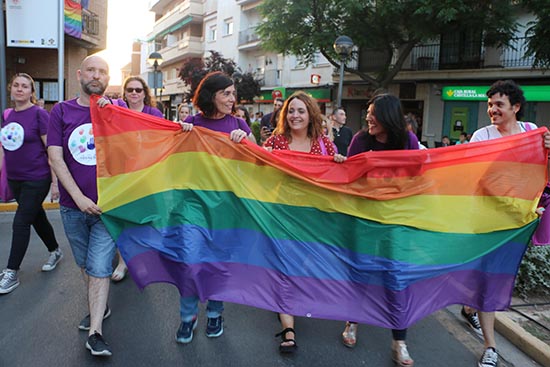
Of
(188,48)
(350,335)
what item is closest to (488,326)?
(350,335)

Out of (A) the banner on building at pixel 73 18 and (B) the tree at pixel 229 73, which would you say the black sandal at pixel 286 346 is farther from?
(B) the tree at pixel 229 73

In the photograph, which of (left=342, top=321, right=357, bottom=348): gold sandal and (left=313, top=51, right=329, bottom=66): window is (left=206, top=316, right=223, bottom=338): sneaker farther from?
(left=313, top=51, right=329, bottom=66): window

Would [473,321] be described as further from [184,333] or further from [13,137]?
[13,137]

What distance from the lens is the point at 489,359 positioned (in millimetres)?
3295

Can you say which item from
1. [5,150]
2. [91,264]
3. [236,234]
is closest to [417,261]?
[236,234]

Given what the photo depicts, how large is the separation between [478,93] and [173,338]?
19.3 meters

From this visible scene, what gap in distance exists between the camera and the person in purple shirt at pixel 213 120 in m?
3.47

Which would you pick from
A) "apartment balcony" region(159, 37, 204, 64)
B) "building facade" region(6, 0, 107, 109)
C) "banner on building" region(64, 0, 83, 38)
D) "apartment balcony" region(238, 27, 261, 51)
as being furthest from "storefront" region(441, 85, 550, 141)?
"apartment balcony" region(159, 37, 204, 64)

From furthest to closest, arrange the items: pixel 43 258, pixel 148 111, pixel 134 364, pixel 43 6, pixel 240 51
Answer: pixel 240 51 → pixel 43 6 → pixel 43 258 → pixel 148 111 → pixel 134 364

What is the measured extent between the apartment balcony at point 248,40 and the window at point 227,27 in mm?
2224

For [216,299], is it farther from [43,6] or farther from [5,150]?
[43,6]

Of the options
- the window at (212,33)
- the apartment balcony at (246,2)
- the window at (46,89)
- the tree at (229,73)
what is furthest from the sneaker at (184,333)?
the window at (212,33)

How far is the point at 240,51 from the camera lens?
3434 centimetres

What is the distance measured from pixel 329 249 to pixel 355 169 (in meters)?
0.59
